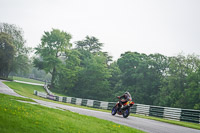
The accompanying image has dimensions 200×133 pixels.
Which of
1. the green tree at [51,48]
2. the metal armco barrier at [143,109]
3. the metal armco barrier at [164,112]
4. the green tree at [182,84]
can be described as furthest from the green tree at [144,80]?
the metal armco barrier at [143,109]

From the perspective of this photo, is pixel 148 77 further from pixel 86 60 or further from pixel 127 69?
pixel 86 60

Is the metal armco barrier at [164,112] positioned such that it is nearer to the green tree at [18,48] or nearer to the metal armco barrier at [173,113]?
the metal armco barrier at [173,113]

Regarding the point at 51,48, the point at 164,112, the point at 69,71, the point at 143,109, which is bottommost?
the point at 143,109

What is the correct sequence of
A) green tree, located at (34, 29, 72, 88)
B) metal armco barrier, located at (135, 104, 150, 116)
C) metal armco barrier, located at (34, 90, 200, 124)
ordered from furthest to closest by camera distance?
green tree, located at (34, 29, 72, 88) < metal armco barrier, located at (135, 104, 150, 116) < metal armco barrier, located at (34, 90, 200, 124)

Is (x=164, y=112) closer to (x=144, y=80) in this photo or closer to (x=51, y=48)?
(x=144, y=80)

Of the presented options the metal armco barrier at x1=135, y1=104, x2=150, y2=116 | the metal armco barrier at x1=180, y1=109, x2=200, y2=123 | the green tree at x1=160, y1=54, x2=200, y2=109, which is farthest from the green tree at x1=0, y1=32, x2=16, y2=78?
the metal armco barrier at x1=180, y1=109, x2=200, y2=123

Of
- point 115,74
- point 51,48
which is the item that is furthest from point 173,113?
point 115,74

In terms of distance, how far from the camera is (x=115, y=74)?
71.6 metres

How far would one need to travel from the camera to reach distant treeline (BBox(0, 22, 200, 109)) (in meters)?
48.2

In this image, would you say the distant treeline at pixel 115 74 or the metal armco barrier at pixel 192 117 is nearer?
the metal armco barrier at pixel 192 117

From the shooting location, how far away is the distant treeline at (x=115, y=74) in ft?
158

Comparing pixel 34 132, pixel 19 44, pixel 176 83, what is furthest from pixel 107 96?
pixel 34 132

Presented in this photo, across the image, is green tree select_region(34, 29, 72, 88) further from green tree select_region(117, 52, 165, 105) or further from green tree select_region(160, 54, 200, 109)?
green tree select_region(160, 54, 200, 109)

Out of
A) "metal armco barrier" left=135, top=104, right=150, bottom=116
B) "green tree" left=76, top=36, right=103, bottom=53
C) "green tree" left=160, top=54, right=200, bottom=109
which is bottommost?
"metal armco barrier" left=135, top=104, right=150, bottom=116
